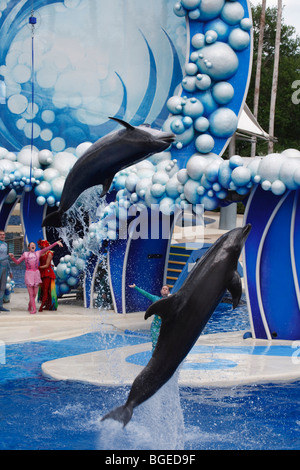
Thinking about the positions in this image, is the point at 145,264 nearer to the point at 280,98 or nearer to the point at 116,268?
the point at 116,268

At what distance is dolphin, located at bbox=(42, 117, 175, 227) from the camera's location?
5000mm

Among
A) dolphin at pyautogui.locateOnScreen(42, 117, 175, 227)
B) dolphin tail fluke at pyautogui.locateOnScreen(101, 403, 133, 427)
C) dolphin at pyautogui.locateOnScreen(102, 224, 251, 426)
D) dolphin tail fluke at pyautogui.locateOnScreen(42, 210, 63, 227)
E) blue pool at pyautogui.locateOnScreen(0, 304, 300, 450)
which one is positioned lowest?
blue pool at pyautogui.locateOnScreen(0, 304, 300, 450)

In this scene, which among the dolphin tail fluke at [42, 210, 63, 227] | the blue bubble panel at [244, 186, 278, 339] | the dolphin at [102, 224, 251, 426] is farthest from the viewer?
the blue bubble panel at [244, 186, 278, 339]

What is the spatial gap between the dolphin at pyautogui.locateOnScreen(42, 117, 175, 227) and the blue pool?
1.84 meters

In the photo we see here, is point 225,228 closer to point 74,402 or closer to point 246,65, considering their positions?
point 246,65

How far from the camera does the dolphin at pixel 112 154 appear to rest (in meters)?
5.00

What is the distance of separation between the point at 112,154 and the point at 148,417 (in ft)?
7.72

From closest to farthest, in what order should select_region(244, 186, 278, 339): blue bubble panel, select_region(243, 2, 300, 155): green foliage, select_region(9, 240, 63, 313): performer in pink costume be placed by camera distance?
select_region(244, 186, 278, 339): blue bubble panel
select_region(9, 240, 63, 313): performer in pink costume
select_region(243, 2, 300, 155): green foliage

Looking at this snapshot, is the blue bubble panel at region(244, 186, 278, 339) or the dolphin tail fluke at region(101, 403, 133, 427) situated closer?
the dolphin tail fluke at region(101, 403, 133, 427)

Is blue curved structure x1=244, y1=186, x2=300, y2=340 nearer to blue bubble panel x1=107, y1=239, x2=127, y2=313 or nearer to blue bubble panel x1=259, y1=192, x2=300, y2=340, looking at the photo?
blue bubble panel x1=259, y1=192, x2=300, y2=340

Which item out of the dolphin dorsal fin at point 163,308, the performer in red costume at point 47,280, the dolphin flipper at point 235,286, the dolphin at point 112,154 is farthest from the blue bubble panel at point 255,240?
the dolphin dorsal fin at point 163,308

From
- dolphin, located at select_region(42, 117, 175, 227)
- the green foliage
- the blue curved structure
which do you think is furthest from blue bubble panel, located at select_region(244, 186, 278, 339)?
the green foliage

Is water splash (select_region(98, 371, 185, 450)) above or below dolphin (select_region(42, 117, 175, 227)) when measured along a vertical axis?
below

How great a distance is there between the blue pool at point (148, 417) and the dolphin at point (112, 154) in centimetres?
184
